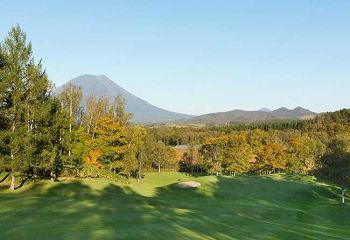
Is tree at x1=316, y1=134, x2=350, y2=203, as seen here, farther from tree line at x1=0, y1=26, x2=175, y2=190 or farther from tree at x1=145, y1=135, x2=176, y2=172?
tree at x1=145, y1=135, x2=176, y2=172

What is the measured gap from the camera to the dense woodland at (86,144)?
143ft

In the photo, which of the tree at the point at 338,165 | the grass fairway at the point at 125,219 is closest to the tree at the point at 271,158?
the tree at the point at 338,165

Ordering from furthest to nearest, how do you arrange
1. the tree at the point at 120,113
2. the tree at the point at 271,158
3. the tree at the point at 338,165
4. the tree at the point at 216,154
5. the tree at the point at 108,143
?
the tree at the point at 271,158, the tree at the point at 216,154, the tree at the point at 120,113, the tree at the point at 108,143, the tree at the point at 338,165

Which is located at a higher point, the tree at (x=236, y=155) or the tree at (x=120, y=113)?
the tree at (x=120, y=113)

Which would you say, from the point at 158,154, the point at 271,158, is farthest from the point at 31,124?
the point at 271,158

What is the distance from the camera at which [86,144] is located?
71.0m

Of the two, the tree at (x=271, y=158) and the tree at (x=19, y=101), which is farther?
the tree at (x=271, y=158)

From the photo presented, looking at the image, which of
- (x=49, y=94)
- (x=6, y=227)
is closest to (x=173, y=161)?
(x=49, y=94)

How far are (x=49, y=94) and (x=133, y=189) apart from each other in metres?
19.0

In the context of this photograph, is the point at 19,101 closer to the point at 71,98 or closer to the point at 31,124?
the point at 31,124

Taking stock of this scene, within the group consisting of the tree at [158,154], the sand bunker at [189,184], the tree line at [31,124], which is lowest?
the sand bunker at [189,184]

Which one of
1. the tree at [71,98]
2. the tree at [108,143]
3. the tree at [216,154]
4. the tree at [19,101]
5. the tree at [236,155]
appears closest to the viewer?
the tree at [19,101]

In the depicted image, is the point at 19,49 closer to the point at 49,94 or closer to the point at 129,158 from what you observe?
the point at 49,94

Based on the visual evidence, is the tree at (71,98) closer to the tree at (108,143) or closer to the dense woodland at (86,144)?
the dense woodland at (86,144)
